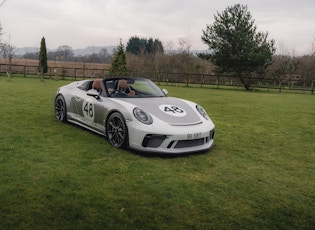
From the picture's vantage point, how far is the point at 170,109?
529 centimetres

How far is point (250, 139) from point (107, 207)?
14.5ft

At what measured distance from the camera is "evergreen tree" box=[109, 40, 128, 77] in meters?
29.5

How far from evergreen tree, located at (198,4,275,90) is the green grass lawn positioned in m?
24.2

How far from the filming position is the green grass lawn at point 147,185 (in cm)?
295

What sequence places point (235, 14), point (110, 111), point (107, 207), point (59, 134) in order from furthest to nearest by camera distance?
point (235, 14)
point (59, 134)
point (110, 111)
point (107, 207)

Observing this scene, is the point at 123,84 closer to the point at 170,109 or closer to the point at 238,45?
the point at 170,109

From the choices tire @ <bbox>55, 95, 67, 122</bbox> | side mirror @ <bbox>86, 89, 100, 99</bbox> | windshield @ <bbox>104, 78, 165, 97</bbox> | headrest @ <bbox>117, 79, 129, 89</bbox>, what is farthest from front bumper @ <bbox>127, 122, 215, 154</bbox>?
tire @ <bbox>55, 95, 67, 122</bbox>

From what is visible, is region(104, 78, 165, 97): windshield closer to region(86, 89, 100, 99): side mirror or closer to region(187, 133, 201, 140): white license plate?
region(86, 89, 100, 99): side mirror

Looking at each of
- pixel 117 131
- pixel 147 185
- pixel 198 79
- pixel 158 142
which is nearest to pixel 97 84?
pixel 117 131

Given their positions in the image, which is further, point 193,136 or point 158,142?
point 193,136

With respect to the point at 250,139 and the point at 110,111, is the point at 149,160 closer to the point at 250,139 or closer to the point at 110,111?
the point at 110,111

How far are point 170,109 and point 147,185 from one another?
6.01 ft

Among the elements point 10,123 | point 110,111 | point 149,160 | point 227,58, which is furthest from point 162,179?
point 227,58

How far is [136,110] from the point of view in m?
5.05
